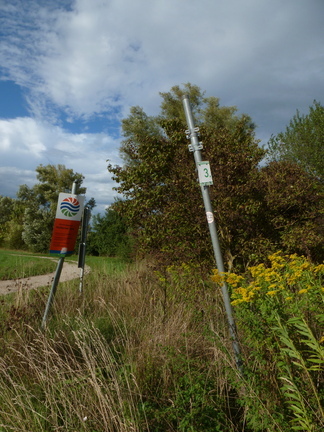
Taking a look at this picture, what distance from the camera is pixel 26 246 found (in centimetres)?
2628

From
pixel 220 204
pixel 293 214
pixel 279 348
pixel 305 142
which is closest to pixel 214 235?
pixel 279 348

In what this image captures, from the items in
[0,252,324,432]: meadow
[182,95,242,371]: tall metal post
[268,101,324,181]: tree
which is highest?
[268,101,324,181]: tree

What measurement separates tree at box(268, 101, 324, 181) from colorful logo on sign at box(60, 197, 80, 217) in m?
13.0

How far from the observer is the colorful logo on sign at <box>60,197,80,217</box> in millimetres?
4680

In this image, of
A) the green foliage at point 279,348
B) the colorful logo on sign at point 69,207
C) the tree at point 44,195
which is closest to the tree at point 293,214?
the colorful logo on sign at point 69,207

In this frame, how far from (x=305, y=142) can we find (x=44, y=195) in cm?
2011

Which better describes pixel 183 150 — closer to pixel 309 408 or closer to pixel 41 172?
pixel 309 408

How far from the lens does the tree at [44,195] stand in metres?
24.8

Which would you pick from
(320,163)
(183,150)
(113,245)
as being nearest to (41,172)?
(113,245)

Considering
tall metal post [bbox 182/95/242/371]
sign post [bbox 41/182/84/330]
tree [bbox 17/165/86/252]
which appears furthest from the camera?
tree [bbox 17/165/86/252]

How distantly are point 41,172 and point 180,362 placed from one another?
27.2 metres

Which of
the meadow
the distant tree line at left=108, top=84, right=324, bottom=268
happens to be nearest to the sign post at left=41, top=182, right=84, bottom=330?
the meadow

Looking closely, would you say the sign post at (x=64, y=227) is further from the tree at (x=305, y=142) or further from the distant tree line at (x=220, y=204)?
the tree at (x=305, y=142)

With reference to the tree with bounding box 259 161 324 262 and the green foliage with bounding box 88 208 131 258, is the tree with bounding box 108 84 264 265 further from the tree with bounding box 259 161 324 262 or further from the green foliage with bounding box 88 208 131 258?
the green foliage with bounding box 88 208 131 258
